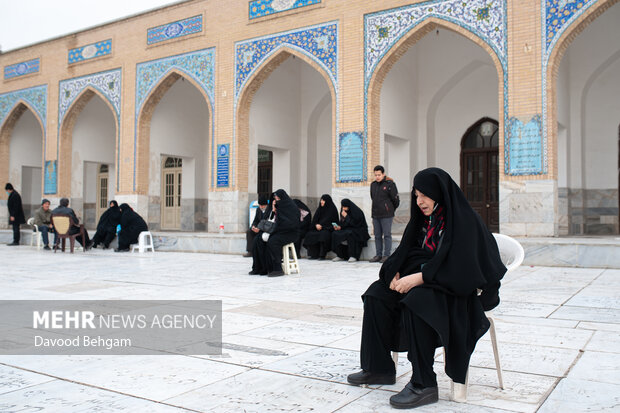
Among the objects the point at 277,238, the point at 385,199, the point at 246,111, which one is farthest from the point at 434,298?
the point at 246,111

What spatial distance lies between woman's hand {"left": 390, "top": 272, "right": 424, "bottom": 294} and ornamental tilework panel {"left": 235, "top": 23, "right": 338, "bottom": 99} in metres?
7.45

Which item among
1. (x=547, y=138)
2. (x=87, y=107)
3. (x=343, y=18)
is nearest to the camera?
(x=547, y=138)

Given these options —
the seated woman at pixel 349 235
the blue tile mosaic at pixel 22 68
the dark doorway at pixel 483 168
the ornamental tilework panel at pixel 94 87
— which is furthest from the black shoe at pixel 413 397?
the blue tile mosaic at pixel 22 68

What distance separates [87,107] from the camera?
13.4 m

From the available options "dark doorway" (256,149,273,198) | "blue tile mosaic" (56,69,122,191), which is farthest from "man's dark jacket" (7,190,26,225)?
"dark doorway" (256,149,273,198)

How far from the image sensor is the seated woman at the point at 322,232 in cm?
793

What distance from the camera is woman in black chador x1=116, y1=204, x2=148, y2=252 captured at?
9.56 metres

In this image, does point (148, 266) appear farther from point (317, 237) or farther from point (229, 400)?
point (229, 400)

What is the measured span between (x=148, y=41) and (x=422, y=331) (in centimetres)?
1088

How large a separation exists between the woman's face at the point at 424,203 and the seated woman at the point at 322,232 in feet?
18.9

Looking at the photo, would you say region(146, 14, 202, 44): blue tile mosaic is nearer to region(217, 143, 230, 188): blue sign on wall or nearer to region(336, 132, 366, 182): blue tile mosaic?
region(217, 143, 230, 188): blue sign on wall

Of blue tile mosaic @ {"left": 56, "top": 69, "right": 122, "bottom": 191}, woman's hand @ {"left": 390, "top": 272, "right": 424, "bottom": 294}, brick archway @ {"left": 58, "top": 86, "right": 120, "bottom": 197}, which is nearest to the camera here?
woman's hand @ {"left": 390, "top": 272, "right": 424, "bottom": 294}

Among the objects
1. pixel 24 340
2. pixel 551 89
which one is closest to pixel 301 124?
pixel 551 89

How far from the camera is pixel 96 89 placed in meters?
12.2
